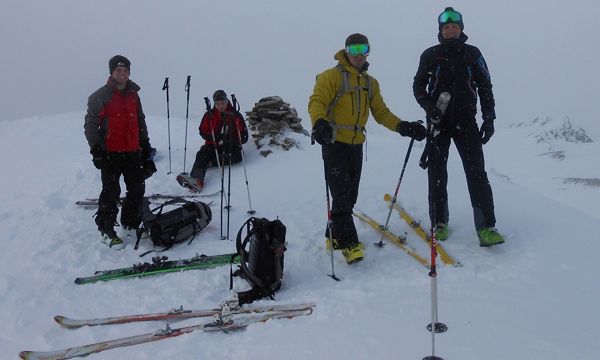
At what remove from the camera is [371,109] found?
6266 millimetres

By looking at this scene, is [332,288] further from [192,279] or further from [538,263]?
[538,263]

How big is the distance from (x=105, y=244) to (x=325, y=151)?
3621 millimetres

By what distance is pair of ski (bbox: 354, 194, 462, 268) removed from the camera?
17.8 feet

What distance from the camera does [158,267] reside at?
592cm

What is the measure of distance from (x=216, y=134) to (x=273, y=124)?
8.90 feet

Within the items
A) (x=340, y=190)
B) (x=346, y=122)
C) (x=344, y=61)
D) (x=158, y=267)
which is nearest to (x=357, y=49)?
(x=344, y=61)

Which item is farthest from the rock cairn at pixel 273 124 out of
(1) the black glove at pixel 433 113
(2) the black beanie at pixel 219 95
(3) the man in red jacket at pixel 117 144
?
(1) the black glove at pixel 433 113

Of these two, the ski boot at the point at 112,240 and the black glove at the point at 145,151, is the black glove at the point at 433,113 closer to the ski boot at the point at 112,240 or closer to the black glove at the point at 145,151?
the black glove at the point at 145,151

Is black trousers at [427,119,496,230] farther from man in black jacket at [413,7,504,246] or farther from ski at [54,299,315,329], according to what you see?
ski at [54,299,315,329]

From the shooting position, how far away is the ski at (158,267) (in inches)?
224

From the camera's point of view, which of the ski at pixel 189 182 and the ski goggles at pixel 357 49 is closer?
the ski goggles at pixel 357 49

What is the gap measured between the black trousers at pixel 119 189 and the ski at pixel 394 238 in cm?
344

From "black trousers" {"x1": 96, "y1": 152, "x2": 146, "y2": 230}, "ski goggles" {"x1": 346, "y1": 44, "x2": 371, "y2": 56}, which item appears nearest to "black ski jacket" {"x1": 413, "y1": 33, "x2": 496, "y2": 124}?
"ski goggles" {"x1": 346, "y1": 44, "x2": 371, "y2": 56}

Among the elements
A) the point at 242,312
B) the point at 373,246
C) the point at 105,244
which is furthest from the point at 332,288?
the point at 105,244
